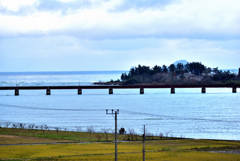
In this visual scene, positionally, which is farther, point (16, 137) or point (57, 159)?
point (16, 137)

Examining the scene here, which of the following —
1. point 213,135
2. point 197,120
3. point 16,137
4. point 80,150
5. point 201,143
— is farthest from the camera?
point 197,120

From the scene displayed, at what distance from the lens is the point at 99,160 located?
31.0m

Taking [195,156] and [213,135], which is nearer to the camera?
[195,156]

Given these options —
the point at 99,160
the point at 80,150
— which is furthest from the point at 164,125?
the point at 99,160

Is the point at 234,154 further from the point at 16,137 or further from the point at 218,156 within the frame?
the point at 16,137

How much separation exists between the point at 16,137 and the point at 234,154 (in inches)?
918

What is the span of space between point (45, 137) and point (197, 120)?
1524 inches

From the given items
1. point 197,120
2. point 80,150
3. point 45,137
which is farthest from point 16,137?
point 197,120

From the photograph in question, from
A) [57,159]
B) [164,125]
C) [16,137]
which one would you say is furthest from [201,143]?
[164,125]

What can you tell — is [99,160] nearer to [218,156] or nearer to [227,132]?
[218,156]

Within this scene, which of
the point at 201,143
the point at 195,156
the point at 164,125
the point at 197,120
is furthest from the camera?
the point at 197,120

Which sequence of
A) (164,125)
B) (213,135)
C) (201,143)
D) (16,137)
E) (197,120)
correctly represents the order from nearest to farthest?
(201,143) → (16,137) → (213,135) → (164,125) → (197,120)

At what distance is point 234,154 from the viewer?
33594 millimetres

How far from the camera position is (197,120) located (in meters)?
78.0
